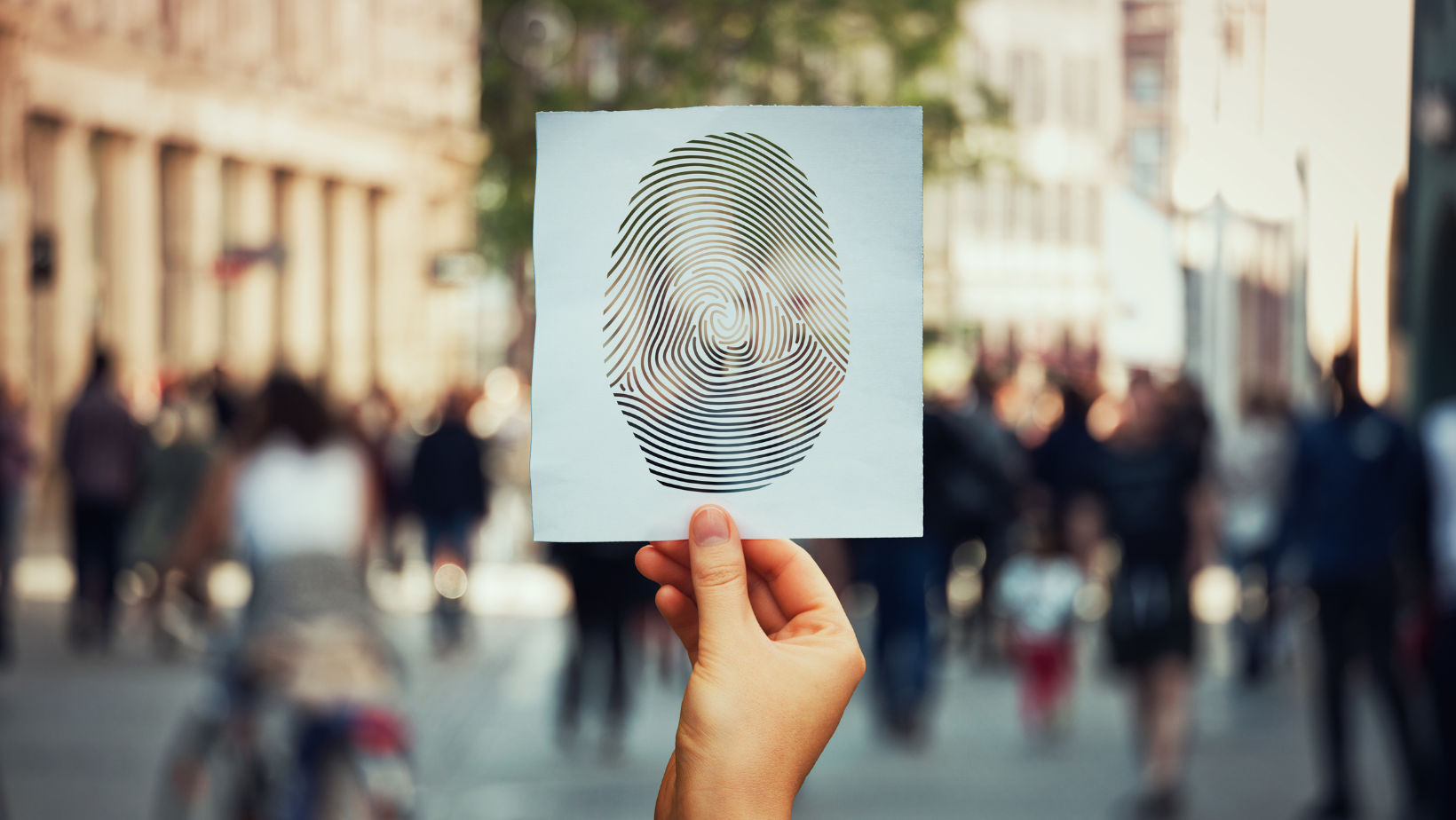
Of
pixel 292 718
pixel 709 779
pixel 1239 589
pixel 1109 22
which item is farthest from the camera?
pixel 1109 22

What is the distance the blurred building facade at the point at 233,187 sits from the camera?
22.6 metres

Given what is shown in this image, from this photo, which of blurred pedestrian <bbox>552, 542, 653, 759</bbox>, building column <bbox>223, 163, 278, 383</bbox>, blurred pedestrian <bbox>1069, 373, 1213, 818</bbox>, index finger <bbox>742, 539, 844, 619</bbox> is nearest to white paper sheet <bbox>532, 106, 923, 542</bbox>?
index finger <bbox>742, 539, 844, 619</bbox>

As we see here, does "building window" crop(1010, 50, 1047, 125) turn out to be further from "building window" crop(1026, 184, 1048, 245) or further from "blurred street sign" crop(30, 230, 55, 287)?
"blurred street sign" crop(30, 230, 55, 287)

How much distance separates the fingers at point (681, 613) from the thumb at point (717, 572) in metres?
0.12

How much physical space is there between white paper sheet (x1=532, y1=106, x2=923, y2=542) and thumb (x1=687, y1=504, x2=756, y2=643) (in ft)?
0.08

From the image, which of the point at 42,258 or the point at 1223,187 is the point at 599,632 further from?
the point at 42,258

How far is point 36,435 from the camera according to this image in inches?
859

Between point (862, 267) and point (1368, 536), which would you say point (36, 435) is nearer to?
point (1368, 536)

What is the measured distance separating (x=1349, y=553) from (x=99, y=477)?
8.71m

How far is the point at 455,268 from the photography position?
32.4m

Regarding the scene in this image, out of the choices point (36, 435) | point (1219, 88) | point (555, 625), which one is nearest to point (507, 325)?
point (36, 435)

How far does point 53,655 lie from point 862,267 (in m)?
10.9

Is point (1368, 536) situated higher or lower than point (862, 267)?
lower

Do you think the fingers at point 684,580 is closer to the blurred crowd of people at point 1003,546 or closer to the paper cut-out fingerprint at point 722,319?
the paper cut-out fingerprint at point 722,319
